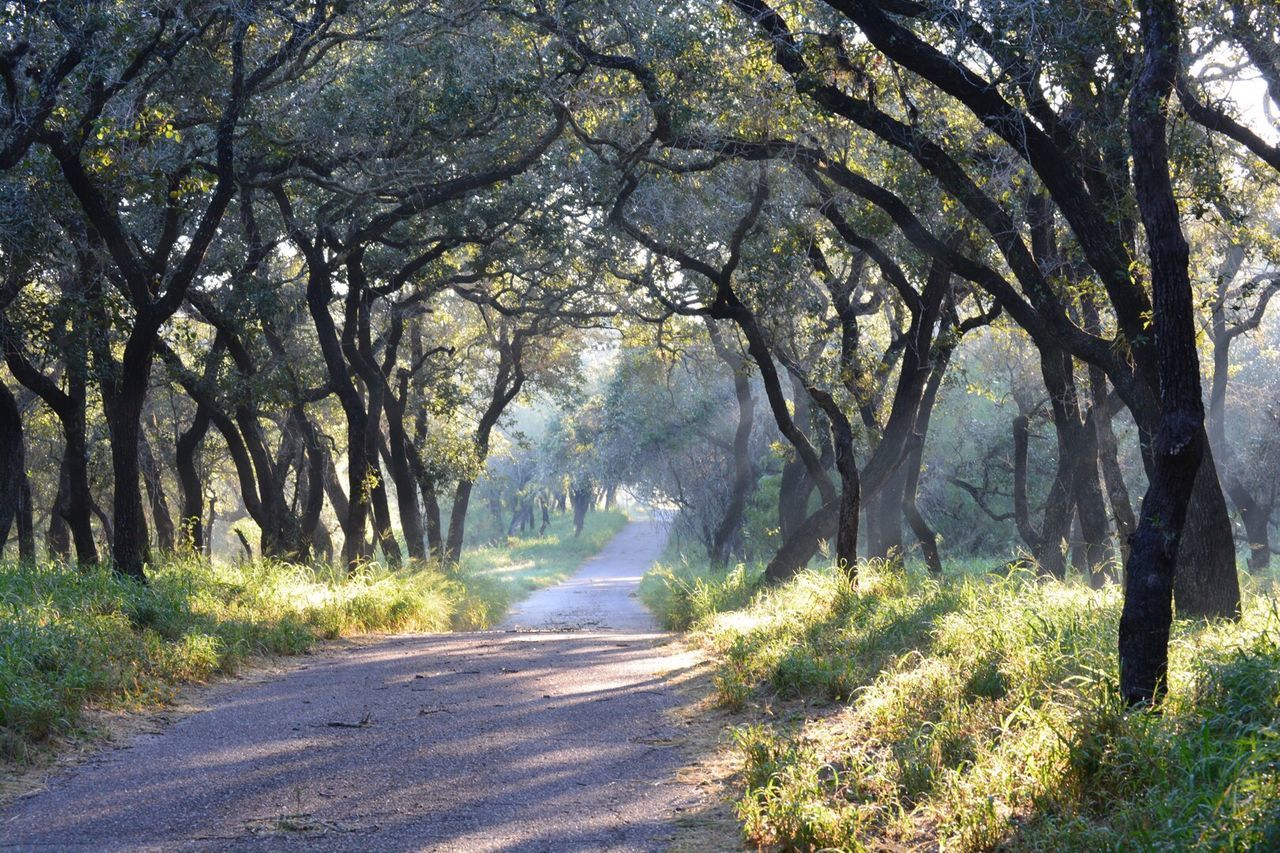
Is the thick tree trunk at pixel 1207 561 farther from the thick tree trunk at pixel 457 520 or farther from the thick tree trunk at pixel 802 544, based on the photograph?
the thick tree trunk at pixel 457 520

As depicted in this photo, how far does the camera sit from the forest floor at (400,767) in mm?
5656

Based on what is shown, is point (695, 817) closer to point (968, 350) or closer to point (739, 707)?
point (739, 707)

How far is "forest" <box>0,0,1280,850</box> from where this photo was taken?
565cm

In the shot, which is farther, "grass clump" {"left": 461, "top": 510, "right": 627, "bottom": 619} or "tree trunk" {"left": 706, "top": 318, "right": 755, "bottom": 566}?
"grass clump" {"left": 461, "top": 510, "right": 627, "bottom": 619}

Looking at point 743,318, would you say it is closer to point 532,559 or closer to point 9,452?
point 9,452

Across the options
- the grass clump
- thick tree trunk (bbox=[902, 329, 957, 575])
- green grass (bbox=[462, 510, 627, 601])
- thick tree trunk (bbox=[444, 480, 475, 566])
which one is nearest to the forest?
thick tree trunk (bbox=[902, 329, 957, 575])

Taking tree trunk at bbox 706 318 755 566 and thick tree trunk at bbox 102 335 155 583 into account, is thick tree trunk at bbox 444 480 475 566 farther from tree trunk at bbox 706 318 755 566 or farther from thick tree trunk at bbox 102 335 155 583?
thick tree trunk at bbox 102 335 155 583

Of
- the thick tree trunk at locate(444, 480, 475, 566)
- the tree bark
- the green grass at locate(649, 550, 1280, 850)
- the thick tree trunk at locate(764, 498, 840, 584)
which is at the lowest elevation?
the green grass at locate(649, 550, 1280, 850)

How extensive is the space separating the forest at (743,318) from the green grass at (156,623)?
2.2 inches

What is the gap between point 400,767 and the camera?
702cm

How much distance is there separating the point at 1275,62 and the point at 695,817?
29.2 feet

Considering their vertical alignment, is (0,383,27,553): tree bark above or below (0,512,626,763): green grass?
above

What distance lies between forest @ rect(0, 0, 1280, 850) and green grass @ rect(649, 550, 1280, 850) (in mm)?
29

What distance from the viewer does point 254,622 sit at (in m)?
12.3
